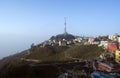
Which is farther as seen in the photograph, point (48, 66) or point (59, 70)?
point (48, 66)

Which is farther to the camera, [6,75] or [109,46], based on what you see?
[109,46]

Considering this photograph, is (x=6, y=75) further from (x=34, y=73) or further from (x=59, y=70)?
(x=59, y=70)

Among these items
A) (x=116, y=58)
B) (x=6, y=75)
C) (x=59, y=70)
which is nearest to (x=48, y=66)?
(x=59, y=70)

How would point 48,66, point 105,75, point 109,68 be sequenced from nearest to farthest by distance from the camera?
point 105,75
point 109,68
point 48,66

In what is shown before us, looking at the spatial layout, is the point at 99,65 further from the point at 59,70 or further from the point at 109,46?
the point at 109,46

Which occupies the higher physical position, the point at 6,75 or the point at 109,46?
the point at 109,46

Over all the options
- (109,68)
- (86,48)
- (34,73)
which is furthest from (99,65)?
(86,48)

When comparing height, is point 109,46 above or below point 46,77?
above

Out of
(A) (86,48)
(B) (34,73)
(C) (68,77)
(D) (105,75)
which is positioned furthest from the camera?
(A) (86,48)

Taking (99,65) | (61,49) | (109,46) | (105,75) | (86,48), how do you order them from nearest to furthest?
1. (105,75)
2. (99,65)
3. (109,46)
4. (86,48)
5. (61,49)
